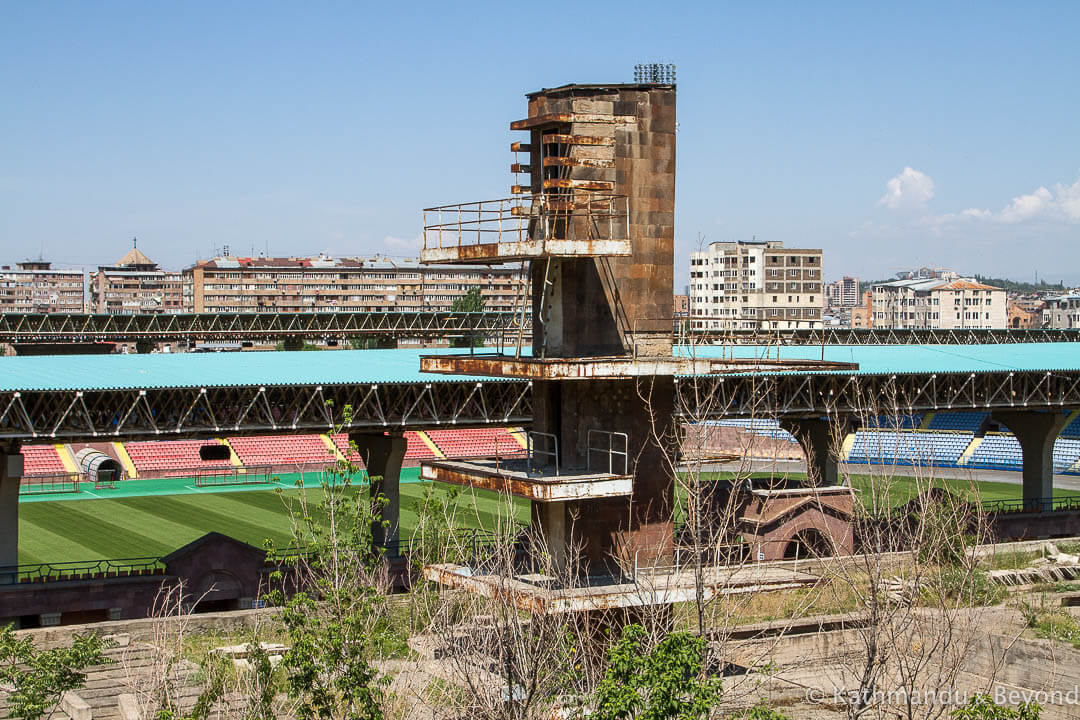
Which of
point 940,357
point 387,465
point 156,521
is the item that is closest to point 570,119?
point 387,465

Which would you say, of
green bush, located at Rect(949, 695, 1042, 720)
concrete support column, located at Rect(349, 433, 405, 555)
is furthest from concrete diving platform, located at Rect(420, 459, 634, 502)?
concrete support column, located at Rect(349, 433, 405, 555)

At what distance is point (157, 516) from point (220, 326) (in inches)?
1104

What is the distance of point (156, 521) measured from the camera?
6956cm

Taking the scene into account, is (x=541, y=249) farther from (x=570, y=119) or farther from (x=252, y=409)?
(x=252, y=409)

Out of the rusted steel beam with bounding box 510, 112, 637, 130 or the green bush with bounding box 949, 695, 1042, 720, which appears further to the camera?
the rusted steel beam with bounding box 510, 112, 637, 130

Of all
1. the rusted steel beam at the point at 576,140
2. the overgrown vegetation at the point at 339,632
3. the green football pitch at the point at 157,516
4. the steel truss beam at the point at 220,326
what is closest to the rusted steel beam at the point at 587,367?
the overgrown vegetation at the point at 339,632

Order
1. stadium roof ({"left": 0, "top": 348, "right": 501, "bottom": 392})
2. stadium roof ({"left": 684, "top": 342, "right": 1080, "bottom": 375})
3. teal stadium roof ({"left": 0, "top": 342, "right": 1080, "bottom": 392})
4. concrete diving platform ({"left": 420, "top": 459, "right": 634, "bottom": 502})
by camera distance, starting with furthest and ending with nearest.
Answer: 1. stadium roof ({"left": 684, "top": 342, "right": 1080, "bottom": 375})
2. teal stadium roof ({"left": 0, "top": 342, "right": 1080, "bottom": 392})
3. stadium roof ({"left": 0, "top": 348, "right": 501, "bottom": 392})
4. concrete diving platform ({"left": 420, "top": 459, "right": 634, "bottom": 502})

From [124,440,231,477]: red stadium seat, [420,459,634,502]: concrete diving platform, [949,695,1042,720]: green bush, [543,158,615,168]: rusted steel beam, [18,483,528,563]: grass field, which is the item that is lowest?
[18,483,528,563]: grass field

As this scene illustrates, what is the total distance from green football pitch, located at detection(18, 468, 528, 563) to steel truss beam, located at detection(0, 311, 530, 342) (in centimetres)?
1396

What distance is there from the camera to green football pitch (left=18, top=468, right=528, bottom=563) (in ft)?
202

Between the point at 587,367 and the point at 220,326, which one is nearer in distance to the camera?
the point at 587,367

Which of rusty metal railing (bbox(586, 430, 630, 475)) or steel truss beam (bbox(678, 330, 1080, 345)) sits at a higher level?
steel truss beam (bbox(678, 330, 1080, 345))

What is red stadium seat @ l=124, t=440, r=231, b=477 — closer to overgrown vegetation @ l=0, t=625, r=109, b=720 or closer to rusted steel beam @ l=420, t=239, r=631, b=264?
overgrown vegetation @ l=0, t=625, r=109, b=720

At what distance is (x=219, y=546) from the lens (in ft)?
159
